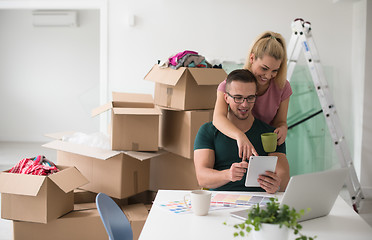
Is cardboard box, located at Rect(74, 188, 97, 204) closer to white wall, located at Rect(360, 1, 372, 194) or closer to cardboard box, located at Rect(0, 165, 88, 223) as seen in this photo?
cardboard box, located at Rect(0, 165, 88, 223)

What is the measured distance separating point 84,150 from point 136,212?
1.94 feet

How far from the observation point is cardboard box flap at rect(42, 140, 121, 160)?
3.11 metres

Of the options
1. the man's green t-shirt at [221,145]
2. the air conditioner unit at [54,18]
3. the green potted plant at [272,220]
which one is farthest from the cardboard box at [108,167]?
the air conditioner unit at [54,18]

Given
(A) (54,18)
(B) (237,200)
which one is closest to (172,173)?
(B) (237,200)

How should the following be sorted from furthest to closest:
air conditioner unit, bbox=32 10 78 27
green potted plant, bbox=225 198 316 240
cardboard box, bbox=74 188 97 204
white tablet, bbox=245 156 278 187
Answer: air conditioner unit, bbox=32 10 78 27 → cardboard box, bbox=74 188 97 204 → white tablet, bbox=245 156 278 187 → green potted plant, bbox=225 198 316 240

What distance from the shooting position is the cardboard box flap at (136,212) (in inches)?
118

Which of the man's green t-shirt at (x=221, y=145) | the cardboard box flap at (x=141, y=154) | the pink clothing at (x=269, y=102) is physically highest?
the pink clothing at (x=269, y=102)

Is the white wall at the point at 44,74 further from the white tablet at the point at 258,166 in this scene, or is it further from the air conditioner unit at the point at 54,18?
the white tablet at the point at 258,166

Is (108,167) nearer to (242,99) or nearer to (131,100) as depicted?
(131,100)

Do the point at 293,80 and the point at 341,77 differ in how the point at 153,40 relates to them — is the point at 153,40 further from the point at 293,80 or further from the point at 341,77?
the point at 341,77

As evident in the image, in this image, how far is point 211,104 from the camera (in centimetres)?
336

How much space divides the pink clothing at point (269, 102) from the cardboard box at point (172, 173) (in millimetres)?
883

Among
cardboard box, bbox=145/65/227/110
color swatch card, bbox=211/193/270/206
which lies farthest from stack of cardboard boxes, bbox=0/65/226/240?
color swatch card, bbox=211/193/270/206

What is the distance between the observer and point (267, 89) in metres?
2.55
